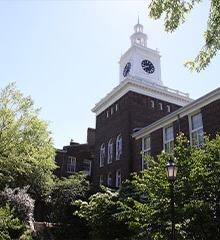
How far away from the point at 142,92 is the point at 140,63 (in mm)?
5440

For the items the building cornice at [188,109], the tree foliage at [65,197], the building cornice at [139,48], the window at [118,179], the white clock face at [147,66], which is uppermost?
the building cornice at [139,48]

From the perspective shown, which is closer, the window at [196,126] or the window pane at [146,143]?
the window at [196,126]

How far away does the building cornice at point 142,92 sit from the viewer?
34.9 meters

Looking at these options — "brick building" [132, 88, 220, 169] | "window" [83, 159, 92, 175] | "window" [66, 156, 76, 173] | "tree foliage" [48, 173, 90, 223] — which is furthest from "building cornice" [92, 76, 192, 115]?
"tree foliage" [48, 173, 90, 223]

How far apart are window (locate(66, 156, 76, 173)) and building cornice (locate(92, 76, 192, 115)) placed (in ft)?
32.4

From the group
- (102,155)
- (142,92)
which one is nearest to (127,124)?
(142,92)

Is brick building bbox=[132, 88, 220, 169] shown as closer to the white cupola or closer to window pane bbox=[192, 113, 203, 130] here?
window pane bbox=[192, 113, 203, 130]

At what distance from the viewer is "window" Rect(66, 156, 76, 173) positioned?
44594 mm

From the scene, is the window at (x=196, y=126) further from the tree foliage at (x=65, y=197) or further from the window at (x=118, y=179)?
the window at (x=118, y=179)

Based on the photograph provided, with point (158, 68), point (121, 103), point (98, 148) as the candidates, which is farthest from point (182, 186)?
point (158, 68)

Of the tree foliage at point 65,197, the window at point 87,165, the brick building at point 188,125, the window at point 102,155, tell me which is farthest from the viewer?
the window at point 87,165

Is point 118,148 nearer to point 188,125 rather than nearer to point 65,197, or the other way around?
point 65,197

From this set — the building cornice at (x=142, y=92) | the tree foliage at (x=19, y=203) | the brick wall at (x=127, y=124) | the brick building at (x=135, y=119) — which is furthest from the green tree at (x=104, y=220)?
the building cornice at (x=142, y=92)

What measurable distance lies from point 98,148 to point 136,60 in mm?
11370
